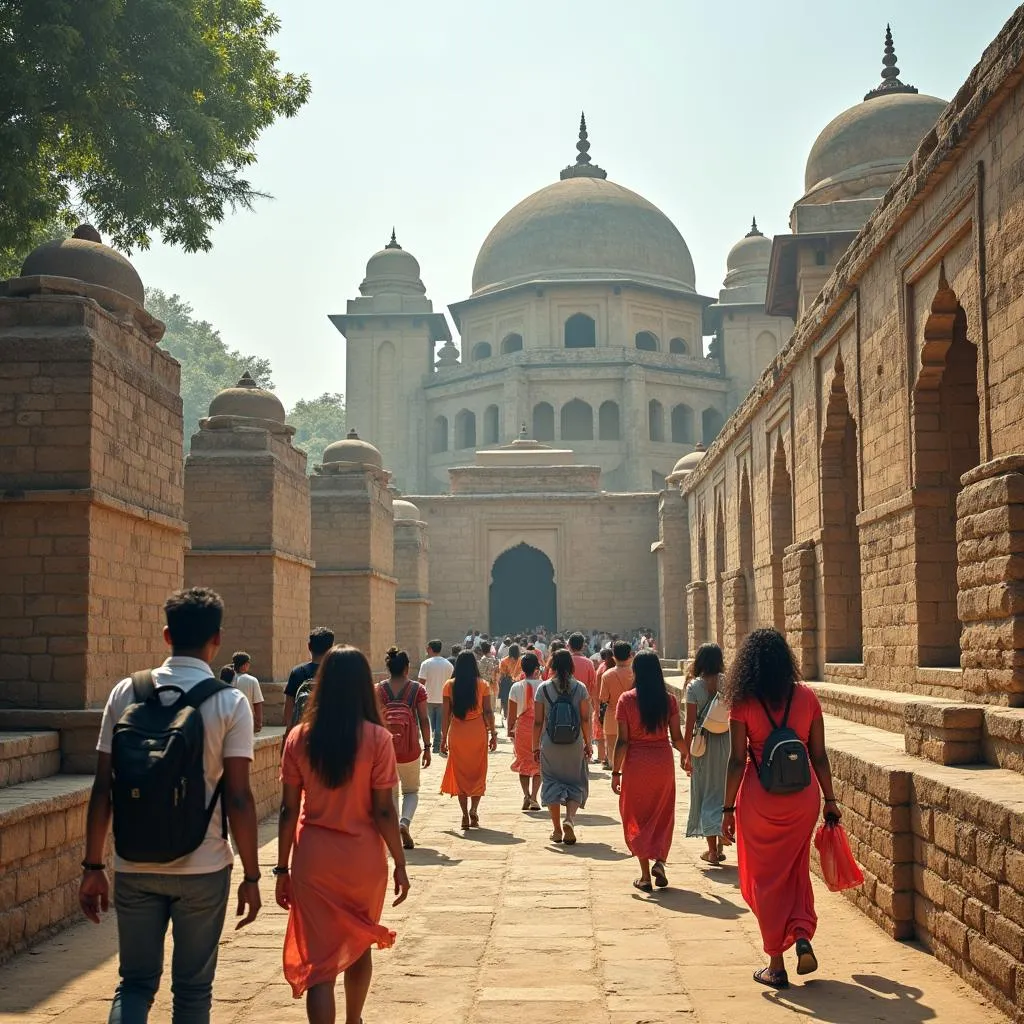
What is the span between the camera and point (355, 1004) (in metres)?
4.69

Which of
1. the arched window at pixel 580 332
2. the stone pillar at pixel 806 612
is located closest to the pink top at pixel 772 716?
the stone pillar at pixel 806 612

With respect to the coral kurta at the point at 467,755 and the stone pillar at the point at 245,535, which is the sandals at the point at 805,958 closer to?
the coral kurta at the point at 467,755

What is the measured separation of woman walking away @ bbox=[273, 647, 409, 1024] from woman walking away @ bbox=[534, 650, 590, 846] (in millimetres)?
4783

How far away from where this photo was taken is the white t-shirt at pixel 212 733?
408cm

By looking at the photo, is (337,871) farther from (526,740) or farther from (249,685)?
(526,740)

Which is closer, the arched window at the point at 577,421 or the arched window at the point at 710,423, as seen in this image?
the arched window at the point at 577,421

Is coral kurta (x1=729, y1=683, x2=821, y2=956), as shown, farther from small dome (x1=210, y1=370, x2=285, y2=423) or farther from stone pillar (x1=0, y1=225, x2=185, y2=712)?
small dome (x1=210, y1=370, x2=285, y2=423)

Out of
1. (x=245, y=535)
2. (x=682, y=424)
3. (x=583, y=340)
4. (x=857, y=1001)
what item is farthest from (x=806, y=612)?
(x=583, y=340)

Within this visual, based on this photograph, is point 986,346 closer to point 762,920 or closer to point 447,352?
point 762,920

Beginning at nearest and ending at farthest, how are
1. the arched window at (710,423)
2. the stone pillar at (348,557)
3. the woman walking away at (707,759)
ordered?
the woman walking away at (707,759), the stone pillar at (348,557), the arched window at (710,423)

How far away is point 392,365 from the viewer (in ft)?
154

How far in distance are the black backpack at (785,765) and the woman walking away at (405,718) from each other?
3731mm

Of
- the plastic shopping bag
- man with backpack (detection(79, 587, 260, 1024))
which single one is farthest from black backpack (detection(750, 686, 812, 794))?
man with backpack (detection(79, 587, 260, 1024))

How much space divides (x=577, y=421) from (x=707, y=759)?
3485 cm
